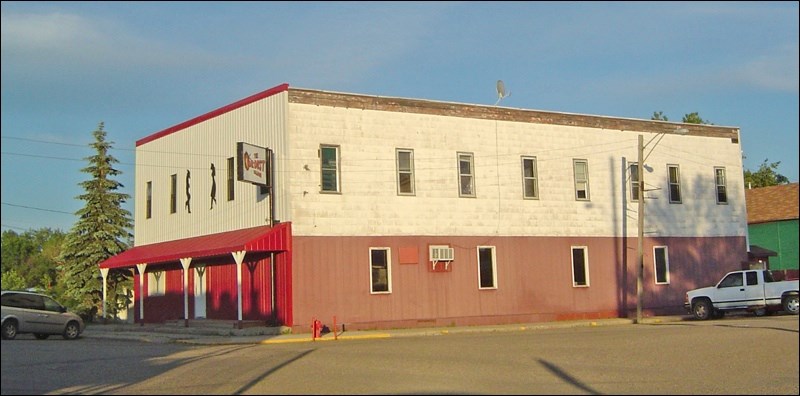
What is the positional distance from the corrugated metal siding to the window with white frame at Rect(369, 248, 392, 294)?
3.83m

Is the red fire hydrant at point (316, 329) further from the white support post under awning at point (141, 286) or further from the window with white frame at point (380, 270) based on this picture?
the white support post under awning at point (141, 286)

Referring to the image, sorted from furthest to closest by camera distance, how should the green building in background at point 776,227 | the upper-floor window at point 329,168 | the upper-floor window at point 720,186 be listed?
the green building in background at point 776,227 → the upper-floor window at point 720,186 → the upper-floor window at point 329,168

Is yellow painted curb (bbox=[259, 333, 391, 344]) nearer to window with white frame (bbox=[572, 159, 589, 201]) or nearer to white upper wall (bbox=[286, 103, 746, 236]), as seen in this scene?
white upper wall (bbox=[286, 103, 746, 236])

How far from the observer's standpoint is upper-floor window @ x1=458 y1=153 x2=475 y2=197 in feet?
116

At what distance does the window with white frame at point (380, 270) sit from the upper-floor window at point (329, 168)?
2808 millimetres

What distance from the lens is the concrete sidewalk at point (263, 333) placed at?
2818 cm

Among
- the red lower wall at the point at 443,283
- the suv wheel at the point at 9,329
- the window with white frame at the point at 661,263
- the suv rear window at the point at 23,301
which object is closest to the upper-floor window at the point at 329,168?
the red lower wall at the point at 443,283

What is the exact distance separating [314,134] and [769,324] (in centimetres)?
1673

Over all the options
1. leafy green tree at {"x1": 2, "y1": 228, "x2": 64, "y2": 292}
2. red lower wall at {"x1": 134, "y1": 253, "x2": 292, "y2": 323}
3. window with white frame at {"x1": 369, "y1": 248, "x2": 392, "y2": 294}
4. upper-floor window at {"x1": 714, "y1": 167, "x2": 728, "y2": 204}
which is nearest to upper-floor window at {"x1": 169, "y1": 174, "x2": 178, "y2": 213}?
red lower wall at {"x1": 134, "y1": 253, "x2": 292, "y2": 323}

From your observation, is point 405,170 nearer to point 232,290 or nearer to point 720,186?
point 232,290

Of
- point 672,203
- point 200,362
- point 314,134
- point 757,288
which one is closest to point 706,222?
point 672,203

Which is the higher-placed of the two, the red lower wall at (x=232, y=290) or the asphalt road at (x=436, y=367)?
the red lower wall at (x=232, y=290)

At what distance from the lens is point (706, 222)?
4184cm

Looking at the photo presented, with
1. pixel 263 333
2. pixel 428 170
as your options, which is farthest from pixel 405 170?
pixel 263 333
